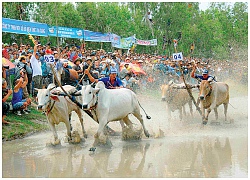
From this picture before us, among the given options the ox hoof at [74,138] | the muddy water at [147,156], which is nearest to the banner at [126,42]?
the muddy water at [147,156]

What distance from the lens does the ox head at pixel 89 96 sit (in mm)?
9688

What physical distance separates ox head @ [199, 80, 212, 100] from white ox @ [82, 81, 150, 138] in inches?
104

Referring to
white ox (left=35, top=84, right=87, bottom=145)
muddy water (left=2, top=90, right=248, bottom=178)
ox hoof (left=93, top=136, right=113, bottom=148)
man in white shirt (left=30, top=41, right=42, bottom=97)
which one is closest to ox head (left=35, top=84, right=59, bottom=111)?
white ox (left=35, top=84, right=87, bottom=145)

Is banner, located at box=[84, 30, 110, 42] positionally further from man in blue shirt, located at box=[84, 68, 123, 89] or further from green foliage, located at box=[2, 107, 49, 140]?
man in blue shirt, located at box=[84, 68, 123, 89]

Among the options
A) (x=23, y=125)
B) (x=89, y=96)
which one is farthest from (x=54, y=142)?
(x=23, y=125)

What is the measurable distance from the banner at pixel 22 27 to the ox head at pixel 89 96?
23.8 feet

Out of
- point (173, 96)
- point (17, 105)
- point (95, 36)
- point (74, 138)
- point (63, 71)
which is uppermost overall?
point (95, 36)

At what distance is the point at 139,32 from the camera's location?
40375 millimetres

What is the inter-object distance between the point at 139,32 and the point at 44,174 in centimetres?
3310

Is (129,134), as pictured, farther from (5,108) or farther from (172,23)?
(172,23)

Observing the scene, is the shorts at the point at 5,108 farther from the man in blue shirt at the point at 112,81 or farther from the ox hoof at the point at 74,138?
the man in blue shirt at the point at 112,81

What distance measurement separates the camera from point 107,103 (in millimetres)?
10273

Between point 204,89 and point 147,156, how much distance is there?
14.7 feet

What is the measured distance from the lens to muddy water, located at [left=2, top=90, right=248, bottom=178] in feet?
26.4
